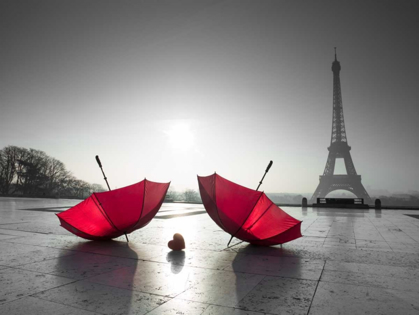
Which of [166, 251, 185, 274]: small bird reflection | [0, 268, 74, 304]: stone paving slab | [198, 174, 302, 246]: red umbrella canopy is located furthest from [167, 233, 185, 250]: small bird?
[0, 268, 74, 304]: stone paving slab

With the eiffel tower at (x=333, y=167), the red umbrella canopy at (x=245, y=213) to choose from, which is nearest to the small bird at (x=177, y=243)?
the red umbrella canopy at (x=245, y=213)

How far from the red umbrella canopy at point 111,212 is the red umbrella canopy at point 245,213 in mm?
1602

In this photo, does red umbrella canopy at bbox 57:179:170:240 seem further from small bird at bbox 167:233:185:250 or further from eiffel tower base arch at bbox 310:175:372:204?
eiffel tower base arch at bbox 310:175:372:204

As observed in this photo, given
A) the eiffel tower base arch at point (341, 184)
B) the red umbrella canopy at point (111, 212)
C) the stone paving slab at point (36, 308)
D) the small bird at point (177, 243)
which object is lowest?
the stone paving slab at point (36, 308)

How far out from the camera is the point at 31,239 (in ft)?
25.4

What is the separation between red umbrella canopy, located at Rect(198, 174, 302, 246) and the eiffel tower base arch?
61.8 m

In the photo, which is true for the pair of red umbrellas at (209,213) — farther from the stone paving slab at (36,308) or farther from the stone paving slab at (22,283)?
the stone paving slab at (36,308)

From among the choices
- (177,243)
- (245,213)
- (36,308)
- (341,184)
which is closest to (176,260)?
(177,243)

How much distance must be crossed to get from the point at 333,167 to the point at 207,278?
66.7 m

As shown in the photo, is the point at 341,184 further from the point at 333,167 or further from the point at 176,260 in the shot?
the point at 176,260

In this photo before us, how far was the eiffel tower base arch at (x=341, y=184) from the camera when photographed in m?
61.5

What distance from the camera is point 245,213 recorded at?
6301 millimetres

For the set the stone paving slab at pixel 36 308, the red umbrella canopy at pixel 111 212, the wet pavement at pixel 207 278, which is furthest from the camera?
the red umbrella canopy at pixel 111 212

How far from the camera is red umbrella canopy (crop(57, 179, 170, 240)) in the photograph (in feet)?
22.5
